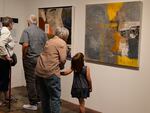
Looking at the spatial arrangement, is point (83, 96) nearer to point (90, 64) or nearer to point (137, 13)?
point (90, 64)

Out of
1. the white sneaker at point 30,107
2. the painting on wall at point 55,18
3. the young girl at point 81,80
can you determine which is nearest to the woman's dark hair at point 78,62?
the young girl at point 81,80

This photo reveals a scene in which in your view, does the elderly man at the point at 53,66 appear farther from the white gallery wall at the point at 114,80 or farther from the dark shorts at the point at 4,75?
the dark shorts at the point at 4,75

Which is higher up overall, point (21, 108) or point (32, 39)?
point (32, 39)

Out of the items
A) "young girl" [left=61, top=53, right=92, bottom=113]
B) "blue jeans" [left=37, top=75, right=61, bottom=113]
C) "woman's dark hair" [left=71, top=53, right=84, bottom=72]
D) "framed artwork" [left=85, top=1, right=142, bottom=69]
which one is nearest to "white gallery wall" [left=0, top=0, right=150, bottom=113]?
"framed artwork" [left=85, top=1, right=142, bottom=69]

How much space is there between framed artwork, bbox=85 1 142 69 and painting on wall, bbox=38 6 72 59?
44 centimetres

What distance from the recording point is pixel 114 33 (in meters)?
3.87

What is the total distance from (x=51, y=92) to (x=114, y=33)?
3.97ft

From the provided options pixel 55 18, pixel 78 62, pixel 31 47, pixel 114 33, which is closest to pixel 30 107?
pixel 31 47

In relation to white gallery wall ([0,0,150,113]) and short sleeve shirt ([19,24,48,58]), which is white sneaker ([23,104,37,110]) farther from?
short sleeve shirt ([19,24,48,58])

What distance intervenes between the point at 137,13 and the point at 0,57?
211 cm

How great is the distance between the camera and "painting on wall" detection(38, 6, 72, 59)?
4629 mm

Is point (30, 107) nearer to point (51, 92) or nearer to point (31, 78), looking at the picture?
point (31, 78)

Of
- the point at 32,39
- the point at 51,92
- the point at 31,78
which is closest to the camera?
the point at 51,92

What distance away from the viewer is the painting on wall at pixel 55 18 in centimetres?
463
